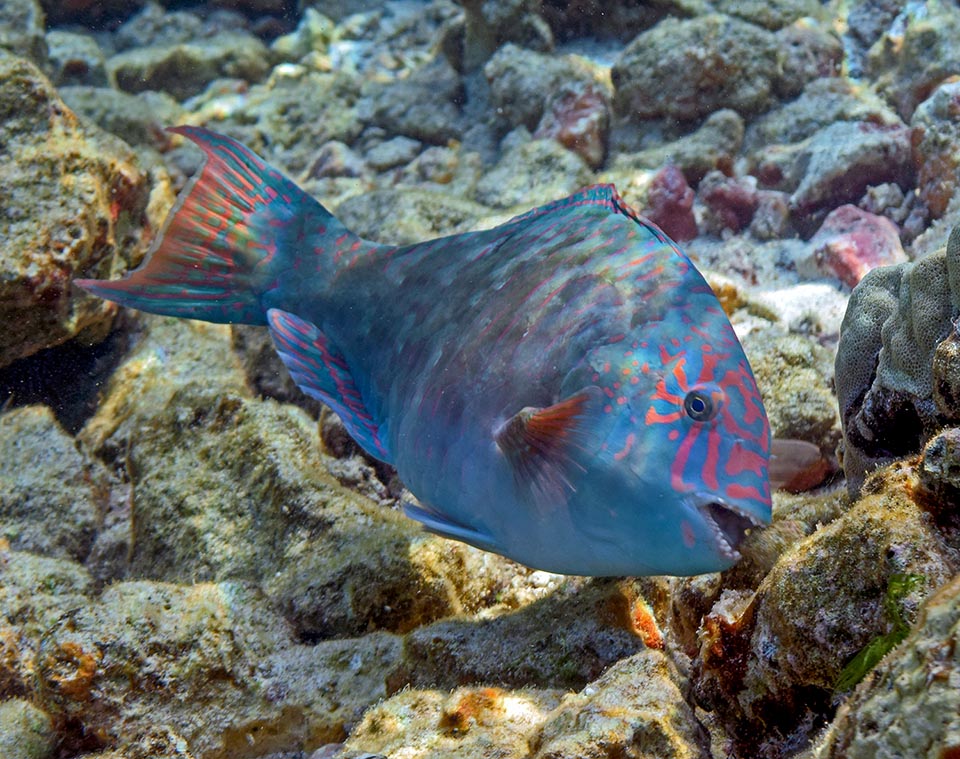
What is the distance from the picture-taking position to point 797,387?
326 cm

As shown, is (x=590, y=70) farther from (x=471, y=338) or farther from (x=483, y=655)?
(x=483, y=655)

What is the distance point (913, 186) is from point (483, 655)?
4794mm

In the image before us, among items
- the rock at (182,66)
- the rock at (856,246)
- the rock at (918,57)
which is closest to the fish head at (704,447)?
the rock at (856,246)

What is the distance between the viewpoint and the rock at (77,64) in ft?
30.2

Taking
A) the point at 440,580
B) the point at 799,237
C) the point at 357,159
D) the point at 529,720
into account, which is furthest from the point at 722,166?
the point at 529,720

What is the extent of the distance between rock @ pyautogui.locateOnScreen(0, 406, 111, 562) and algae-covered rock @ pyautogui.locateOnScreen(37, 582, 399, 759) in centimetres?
150

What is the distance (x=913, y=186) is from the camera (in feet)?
16.9

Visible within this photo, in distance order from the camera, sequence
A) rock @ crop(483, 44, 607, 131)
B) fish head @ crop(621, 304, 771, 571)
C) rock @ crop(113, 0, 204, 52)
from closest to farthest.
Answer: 1. fish head @ crop(621, 304, 771, 571)
2. rock @ crop(483, 44, 607, 131)
3. rock @ crop(113, 0, 204, 52)

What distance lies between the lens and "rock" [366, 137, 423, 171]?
7410 mm

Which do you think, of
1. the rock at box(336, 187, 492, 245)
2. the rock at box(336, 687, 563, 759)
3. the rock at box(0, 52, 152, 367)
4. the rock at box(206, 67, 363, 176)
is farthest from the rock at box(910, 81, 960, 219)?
the rock at box(206, 67, 363, 176)

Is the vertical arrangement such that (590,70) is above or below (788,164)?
above

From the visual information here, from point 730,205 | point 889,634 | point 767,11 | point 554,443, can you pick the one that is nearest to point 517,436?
point 554,443

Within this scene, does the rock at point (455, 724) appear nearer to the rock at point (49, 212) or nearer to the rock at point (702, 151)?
the rock at point (49, 212)

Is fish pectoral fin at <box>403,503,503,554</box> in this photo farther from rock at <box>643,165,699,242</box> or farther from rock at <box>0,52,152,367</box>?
rock at <box>643,165,699,242</box>
